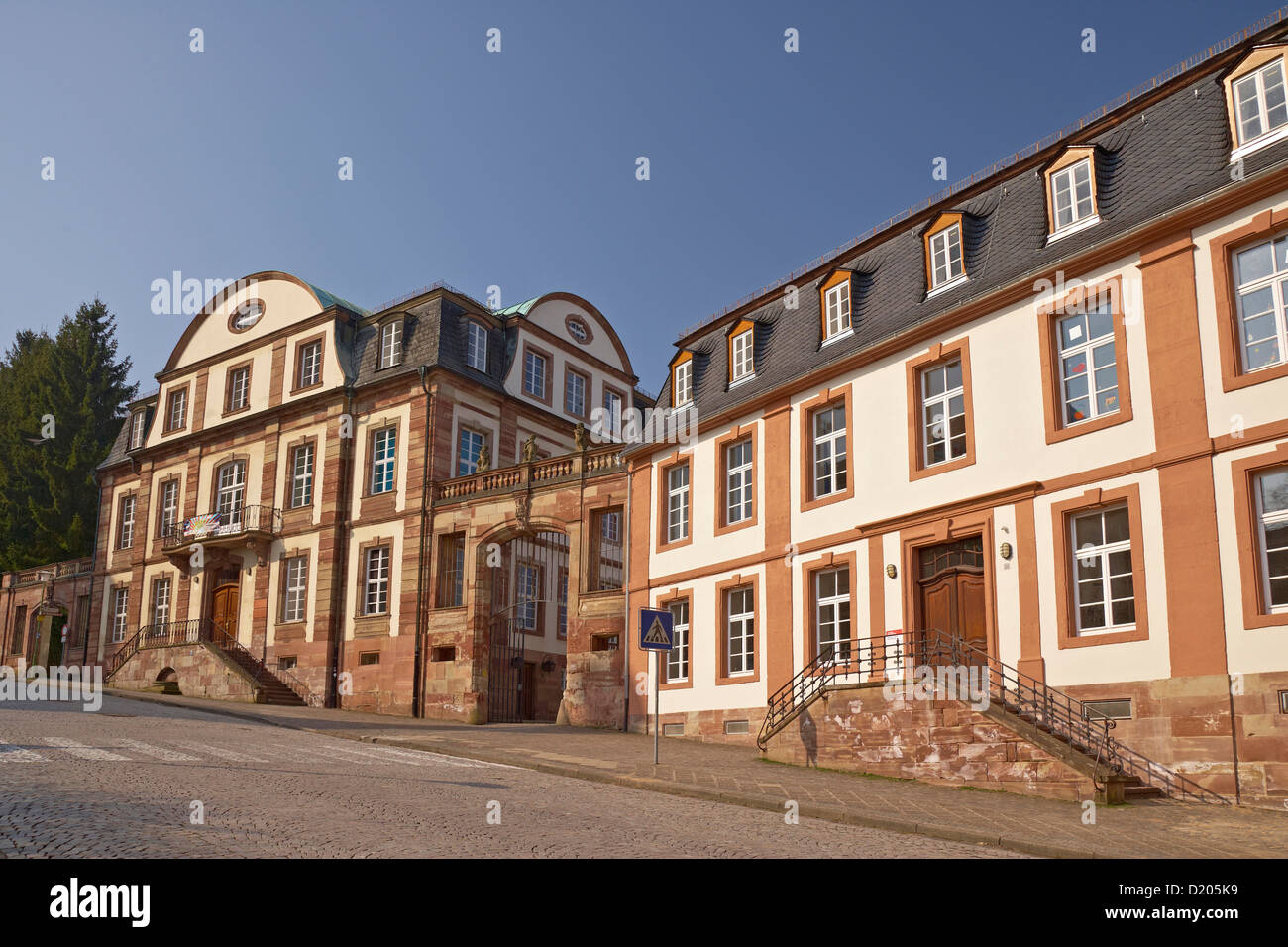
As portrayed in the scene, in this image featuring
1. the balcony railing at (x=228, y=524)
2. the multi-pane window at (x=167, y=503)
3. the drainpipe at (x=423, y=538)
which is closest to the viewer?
the drainpipe at (x=423, y=538)

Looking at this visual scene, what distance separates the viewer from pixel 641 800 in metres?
13.7

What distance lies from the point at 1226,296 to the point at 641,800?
34.3ft

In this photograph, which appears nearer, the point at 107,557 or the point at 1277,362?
the point at 1277,362

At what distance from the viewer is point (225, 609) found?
127 ft

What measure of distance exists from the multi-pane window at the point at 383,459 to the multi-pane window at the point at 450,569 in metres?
3.06

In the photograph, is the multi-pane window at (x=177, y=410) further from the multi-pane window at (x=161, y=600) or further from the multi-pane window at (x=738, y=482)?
the multi-pane window at (x=738, y=482)

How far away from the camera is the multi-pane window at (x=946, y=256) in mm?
20812

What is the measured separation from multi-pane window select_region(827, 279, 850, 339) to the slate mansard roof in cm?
20

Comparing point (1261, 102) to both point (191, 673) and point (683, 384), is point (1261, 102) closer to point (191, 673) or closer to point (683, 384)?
point (683, 384)

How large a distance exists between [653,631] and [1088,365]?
791 cm

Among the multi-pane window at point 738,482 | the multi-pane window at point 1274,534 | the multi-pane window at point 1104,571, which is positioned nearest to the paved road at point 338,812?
the multi-pane window at point 1274,534

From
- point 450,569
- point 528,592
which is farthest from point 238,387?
point 528,592
